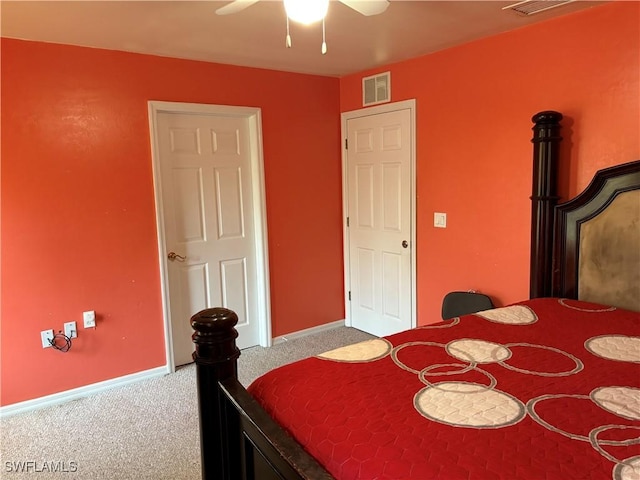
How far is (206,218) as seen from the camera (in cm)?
361

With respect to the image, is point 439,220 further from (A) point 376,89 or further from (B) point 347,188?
(A) point 376,89

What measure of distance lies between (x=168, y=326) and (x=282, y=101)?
2.02m

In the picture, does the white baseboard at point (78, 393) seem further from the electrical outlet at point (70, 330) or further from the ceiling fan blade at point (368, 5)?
the ceiling fan blade at point (368, 5)

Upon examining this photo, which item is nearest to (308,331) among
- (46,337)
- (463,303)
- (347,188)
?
(347,188)

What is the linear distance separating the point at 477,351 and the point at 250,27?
7.03 ft

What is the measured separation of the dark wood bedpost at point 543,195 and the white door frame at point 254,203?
2.03 meters

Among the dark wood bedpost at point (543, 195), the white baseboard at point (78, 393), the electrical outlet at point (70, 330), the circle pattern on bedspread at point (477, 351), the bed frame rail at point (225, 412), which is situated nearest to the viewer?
the bed frame rail at point (225, 412)

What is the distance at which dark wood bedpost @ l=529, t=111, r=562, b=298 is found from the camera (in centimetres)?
258

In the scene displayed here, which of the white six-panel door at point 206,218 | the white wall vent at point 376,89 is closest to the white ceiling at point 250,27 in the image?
the white wall vent at point 376,89

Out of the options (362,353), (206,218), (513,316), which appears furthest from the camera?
(206,218)

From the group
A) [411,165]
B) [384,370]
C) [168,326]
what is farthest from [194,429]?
[411,165]

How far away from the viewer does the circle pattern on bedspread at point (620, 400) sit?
1.27 meters

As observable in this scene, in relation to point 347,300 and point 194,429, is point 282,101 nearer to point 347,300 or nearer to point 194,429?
point 347,300

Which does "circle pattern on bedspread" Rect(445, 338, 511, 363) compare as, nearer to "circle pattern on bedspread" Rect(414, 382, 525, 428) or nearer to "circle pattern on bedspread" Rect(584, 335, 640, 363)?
"circle pattern on bedspread" Rect(414, 382, 525, 428)
